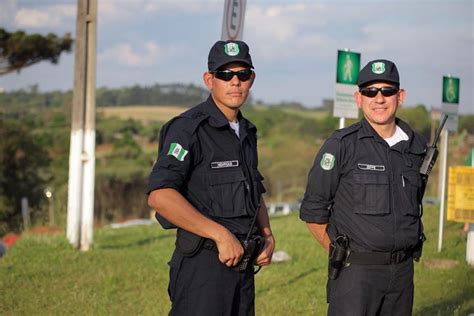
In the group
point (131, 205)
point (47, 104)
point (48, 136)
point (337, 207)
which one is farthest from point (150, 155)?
point (337, 207)

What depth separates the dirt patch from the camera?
10.4 metres

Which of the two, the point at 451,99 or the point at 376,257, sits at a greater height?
the point at 451,99

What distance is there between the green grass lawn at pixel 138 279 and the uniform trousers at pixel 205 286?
3.89 metres

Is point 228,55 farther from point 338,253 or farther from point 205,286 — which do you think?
point 338,253

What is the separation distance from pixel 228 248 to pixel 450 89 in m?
8.65

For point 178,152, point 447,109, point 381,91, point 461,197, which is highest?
point 381,91

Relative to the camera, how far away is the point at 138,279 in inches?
371

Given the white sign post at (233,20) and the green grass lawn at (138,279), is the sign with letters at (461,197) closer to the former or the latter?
the green grass lawn at (138,279)

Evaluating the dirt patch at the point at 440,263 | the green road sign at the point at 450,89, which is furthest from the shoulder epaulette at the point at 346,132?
the green road sign at the point at 450,89

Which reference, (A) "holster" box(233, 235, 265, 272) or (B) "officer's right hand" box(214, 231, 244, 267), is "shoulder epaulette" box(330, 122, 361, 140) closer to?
(A) "holster" box(233, 235, 265, 272)

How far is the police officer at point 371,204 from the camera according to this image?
4316 millimetres

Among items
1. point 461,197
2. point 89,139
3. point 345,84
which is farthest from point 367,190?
point 89,139

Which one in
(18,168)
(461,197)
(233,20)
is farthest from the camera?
(18,168)

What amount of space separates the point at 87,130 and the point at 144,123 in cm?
6511
